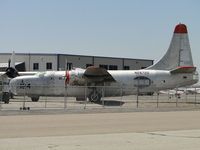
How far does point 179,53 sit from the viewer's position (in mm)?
43469

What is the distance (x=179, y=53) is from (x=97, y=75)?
928 centimetres

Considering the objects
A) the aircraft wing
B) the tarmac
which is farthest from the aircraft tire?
the tarmac

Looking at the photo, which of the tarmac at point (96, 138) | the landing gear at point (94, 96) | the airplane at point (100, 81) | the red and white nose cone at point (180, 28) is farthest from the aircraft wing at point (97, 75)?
the tarmac at point (96, 138)

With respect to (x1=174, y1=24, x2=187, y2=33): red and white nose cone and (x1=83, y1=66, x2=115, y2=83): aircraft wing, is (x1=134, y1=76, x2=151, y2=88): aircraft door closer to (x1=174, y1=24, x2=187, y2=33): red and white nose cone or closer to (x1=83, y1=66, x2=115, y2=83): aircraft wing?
(x1=83, y1=66, x2=115, y2=83): aircraft wing

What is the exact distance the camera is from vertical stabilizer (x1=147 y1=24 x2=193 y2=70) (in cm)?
4328

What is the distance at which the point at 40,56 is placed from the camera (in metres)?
81.7

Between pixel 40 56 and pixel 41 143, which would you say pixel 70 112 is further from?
Answer: pixel 40 56

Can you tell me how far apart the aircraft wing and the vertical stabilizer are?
596 cm

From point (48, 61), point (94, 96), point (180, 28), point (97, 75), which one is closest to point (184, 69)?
point (180, 28)

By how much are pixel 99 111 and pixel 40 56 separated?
55.4 meters

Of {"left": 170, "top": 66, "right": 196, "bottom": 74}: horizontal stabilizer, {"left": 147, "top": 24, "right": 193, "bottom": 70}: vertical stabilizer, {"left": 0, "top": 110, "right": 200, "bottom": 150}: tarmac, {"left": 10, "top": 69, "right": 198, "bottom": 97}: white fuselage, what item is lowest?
{"left": 0, "top": 110, "right": 200, "bottom": 150}: tarmac

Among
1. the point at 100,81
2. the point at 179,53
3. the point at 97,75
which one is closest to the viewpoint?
the point at 97,75

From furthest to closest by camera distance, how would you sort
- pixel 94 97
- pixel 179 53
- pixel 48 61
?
pixel 48 61
pixel 179 53
pixel 94 97

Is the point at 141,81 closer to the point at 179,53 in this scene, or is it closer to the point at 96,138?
the point at 179,53
